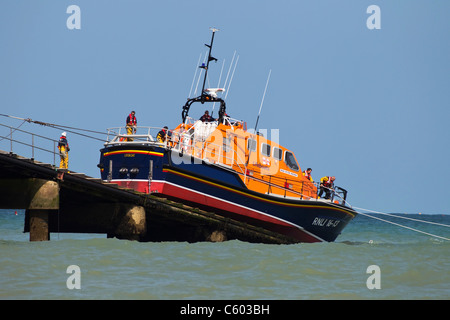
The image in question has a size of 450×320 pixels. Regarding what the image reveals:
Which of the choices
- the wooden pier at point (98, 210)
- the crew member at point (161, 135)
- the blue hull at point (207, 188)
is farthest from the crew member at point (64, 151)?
the crew member at point (161, 135)

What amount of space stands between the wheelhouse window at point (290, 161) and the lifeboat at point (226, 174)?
0.04 metres

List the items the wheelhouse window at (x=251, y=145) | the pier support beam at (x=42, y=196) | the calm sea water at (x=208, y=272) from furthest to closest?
the wheelhouse window at (x=251, y=145) < the pier support beam at (x=42, y=196) < the calm sea water at (x=208, y=272)

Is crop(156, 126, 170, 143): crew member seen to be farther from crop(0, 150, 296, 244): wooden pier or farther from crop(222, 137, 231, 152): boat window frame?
crop(222, 137, 231, 152): boat window frame

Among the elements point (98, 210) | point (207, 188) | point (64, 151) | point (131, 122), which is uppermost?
point (131, 122)

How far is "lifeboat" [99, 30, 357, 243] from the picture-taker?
17766 millimetres

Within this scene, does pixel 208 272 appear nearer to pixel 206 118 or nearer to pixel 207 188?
pixel 207 188

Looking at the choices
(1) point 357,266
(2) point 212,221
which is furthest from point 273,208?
(1) point 357,266

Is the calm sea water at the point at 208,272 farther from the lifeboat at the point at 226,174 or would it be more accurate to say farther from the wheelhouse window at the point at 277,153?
the wheelhouse window at the point at 277,153

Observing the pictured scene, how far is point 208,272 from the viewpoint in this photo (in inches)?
505

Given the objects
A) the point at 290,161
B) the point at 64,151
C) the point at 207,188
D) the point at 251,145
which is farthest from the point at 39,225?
the point at 290,161

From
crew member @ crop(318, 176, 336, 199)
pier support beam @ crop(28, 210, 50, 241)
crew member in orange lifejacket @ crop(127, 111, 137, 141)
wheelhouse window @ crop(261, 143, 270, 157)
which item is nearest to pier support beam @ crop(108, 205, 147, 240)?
pier support beam @ crop(28, 210, 50, 241)

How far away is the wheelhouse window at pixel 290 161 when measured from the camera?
21.6 m

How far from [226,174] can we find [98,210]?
4011 millimetres

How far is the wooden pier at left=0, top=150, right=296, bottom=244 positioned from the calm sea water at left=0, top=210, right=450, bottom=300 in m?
0.68
